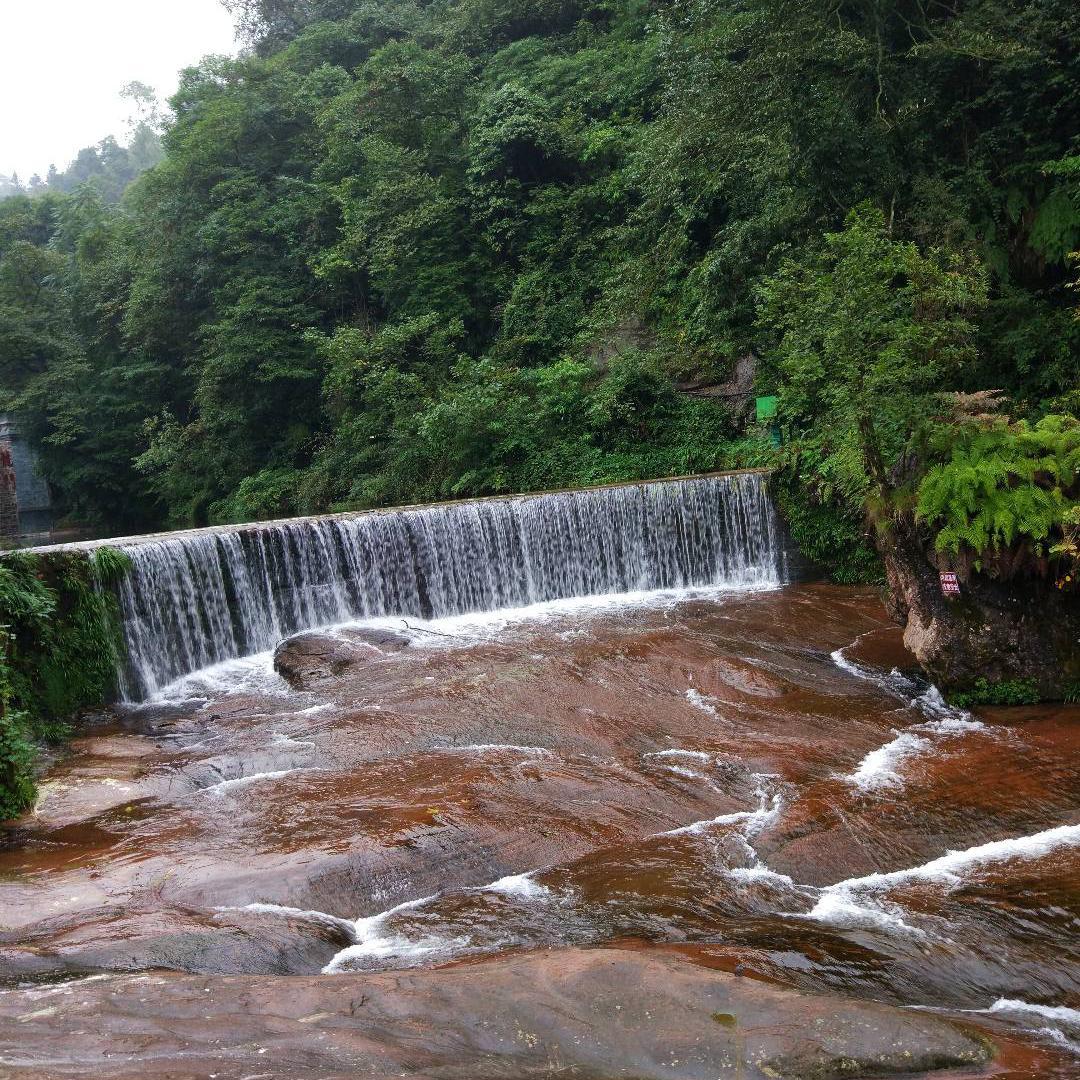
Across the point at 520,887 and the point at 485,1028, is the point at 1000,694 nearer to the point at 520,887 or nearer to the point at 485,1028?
the point at 520,887

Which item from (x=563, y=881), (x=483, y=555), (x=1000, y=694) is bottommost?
(x=1000, y=694)

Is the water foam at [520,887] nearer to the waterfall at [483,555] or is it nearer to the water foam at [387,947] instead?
the water foam at [387,947]

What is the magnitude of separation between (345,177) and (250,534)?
1646 cm

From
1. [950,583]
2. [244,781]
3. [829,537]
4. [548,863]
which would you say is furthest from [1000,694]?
[244,781]

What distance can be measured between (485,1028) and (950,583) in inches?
255

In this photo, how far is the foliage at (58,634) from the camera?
942 cm

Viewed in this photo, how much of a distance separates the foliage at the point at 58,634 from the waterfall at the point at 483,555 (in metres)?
1.67

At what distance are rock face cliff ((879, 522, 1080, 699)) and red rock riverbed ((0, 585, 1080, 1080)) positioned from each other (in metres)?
0.44

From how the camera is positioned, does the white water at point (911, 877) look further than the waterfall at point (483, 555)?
No

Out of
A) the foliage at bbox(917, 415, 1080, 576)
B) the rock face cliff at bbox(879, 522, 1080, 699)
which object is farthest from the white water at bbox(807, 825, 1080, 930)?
the foliage at bbox(917, 415, 1080, 576)

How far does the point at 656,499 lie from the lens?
583 inches

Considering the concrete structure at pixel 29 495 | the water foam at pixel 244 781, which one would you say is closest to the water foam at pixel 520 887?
the water foam at pixel 244 781

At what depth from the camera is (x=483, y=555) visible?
14594 mm

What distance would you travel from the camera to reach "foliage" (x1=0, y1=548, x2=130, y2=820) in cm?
942
